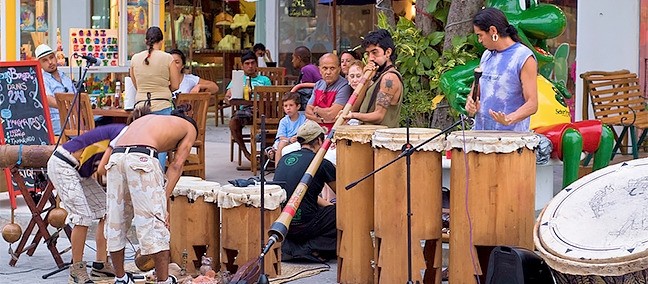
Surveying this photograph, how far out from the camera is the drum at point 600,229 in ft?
18.6

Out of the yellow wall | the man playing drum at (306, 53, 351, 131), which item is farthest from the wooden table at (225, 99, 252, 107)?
the yellow wall

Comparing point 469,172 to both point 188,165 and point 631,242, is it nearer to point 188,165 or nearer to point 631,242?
point 631,242

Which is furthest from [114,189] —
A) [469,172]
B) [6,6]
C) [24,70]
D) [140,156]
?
[6,6]

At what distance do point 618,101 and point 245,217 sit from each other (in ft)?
16.7

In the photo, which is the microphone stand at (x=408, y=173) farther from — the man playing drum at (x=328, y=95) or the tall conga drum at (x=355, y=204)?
the man playing drum at (x=328, y=95)

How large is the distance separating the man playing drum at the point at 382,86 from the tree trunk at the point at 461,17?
1798 millimetres

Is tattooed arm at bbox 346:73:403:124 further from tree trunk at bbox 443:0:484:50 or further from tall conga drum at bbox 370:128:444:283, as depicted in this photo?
tree trunk at bbox 443:0:484:50

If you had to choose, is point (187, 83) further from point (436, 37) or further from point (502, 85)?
point (502, 85)

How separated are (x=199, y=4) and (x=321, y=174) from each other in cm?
1300

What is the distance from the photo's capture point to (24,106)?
10.9 metres

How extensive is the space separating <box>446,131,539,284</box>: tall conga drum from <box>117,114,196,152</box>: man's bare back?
5.68 ft

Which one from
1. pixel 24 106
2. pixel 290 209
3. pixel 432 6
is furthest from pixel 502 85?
pixel 24 106

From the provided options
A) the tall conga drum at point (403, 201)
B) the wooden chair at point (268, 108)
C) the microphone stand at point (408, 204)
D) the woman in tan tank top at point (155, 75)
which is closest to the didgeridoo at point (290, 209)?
the tall conga drum at point (403, 201)

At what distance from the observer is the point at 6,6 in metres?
14.3
